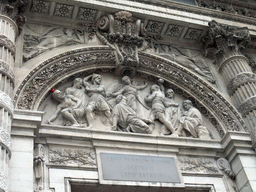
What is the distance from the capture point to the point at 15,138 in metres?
7.07

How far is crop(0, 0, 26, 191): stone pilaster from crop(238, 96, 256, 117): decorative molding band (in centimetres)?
525

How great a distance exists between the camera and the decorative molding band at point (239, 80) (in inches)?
379

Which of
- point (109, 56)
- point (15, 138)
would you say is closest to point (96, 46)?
point (109, 56)

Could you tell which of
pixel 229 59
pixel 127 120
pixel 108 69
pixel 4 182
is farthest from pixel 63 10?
pixel 4 182

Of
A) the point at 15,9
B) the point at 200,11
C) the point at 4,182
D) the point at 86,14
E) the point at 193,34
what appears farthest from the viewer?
the point at 200,11

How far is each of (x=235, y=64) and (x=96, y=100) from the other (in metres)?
3.86

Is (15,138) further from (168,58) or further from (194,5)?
(194,5)

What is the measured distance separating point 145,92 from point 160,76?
2.00 feet

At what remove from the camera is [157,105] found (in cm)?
911

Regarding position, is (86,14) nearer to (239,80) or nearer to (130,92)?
(130,92)

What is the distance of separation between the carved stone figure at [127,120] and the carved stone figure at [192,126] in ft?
2.90

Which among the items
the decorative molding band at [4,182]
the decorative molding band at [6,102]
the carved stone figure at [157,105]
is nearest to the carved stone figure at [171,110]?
the carved stone figure at [157,105]

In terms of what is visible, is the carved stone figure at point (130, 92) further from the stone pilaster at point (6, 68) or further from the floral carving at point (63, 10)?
the stone pilaster at point (6, 68)

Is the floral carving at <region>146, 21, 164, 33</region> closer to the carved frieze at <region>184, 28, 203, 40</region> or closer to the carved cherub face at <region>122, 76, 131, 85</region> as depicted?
the carved frieze at <region>184, 28, 203, 40</region>
